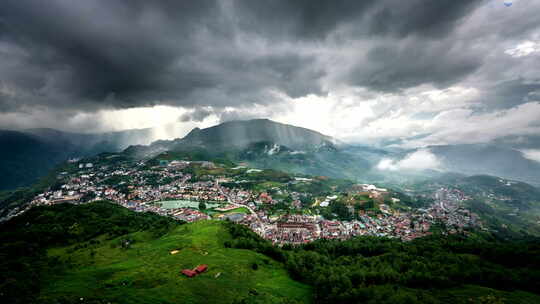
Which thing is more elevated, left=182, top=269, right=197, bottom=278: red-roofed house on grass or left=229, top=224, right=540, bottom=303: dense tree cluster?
left=182, top=269, right=197, bottom=278: red-roofed house on grass

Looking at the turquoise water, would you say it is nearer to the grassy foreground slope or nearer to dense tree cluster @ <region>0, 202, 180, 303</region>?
dense tree cluster @ <region>0, 202, 180, 303</region>

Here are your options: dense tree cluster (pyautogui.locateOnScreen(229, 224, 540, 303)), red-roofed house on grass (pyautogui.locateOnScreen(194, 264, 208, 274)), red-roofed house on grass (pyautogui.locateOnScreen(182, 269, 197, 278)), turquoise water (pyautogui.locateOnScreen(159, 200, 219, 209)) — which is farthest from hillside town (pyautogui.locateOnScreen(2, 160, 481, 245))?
red-roofed house on grass (pyautogui.locateOnScreen(182, 269, 197, 278))

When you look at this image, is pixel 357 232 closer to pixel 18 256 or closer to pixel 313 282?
pixel 313 282

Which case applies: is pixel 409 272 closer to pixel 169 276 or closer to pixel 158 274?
pixel 169 276

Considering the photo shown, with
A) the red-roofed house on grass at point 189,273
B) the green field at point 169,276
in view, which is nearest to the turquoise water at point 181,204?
the green field at point 169,276

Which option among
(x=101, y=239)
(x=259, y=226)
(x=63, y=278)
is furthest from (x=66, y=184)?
(x=63, y=278)
